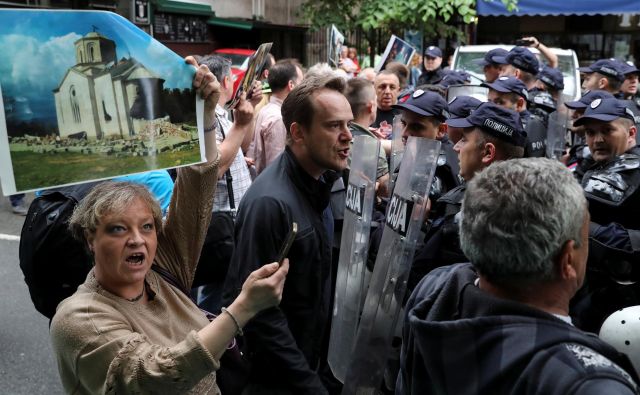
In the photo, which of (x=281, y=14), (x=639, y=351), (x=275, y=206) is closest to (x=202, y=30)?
(x=281, y=14)

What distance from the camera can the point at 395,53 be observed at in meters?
8.26

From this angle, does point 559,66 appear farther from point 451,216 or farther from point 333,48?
point 451,216

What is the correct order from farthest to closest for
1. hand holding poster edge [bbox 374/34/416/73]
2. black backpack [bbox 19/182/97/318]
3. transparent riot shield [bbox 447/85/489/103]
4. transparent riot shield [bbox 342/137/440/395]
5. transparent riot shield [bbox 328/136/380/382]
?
hand holding poster edge [bbox 374/34/416/73]
transparent riot shield [bbox 447/85/489/103]
black backpack [bbox 19/182/97/318]
transparent riot shield [bbox 328/136/380/382]
transparent riot shield [bbox 342/137/440/395]

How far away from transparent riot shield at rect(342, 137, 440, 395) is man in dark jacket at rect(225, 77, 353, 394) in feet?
0.59

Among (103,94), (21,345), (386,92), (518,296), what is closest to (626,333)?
(518,296)

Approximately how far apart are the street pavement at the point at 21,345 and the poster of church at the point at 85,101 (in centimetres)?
274

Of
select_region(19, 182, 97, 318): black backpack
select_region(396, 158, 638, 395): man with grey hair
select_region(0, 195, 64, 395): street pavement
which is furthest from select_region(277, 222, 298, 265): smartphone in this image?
select_region(0, 195, 64, 395): street pavement

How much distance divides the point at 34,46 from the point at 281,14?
1763cm

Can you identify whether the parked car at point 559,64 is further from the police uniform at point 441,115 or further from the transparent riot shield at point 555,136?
the police uniform at point 441,115

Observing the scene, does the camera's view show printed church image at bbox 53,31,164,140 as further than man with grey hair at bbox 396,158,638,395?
Yes

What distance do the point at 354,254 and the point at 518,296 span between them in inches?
45.2

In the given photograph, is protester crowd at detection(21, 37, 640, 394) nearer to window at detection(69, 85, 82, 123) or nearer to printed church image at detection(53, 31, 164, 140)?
printed church image at detection(53, 31, 164, 140)

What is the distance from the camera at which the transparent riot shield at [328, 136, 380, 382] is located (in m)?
2.56

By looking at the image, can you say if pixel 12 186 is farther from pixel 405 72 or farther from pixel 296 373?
pixel 405 72
